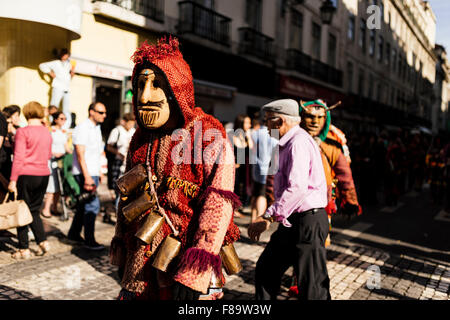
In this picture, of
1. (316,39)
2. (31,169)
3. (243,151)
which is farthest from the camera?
(316,39)

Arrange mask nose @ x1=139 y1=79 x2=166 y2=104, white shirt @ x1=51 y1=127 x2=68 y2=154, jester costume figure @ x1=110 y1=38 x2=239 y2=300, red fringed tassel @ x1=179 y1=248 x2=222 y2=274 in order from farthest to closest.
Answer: white shirt @ x1=51 y1=127 x2=68 y2=154
mask nose @ x1=139 y1=79 x2=166 y2=104
jester costume figure @ x1=110 y1=38 x2=239 y2=300
red fringed tassel @ x1=179 y1=248 x2=222 y2=274

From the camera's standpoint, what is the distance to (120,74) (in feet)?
37.5

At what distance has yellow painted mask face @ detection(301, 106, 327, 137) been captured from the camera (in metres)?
3.90

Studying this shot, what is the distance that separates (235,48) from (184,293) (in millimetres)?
15125

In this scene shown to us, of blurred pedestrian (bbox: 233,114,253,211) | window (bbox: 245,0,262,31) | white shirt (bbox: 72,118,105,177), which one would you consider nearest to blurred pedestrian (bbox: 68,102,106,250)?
white shirt (bbox: 72,118,105,177)

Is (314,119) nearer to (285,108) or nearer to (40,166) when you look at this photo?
(285,108)

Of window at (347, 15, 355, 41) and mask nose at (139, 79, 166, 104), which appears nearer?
mask nose at (139, 79, 166, 104)

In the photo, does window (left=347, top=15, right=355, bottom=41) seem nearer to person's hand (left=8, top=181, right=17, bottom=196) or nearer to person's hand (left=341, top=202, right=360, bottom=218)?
person's hand (left=341, top=202, right=360, bottom=218)

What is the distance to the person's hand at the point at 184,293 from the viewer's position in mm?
1901

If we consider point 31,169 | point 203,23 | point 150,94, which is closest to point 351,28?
point 203,23

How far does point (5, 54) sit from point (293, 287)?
339 inches

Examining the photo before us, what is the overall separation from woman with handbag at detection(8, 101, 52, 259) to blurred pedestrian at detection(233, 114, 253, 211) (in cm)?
352

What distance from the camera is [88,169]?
5.43 m
